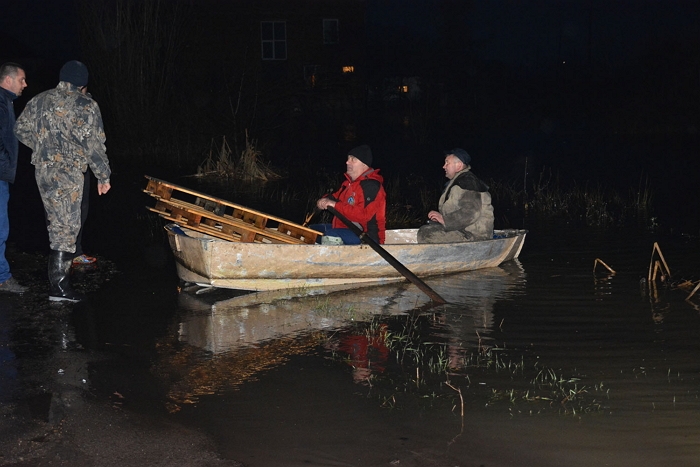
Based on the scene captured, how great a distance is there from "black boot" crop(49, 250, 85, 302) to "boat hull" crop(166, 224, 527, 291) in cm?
107

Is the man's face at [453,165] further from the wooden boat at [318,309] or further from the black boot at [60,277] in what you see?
the black boot at [60,277]

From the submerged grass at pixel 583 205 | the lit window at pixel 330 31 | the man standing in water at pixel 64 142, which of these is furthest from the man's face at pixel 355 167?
the lit window at pixel 330 31

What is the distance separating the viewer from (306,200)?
56.9ft

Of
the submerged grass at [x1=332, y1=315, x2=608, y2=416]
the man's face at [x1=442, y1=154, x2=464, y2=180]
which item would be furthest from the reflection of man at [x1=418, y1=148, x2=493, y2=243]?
the submerged grass at [x1=332, y1=315, x2=608, y2=416]

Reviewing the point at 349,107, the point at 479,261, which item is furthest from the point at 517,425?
the point at 349,107

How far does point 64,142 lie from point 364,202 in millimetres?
2983

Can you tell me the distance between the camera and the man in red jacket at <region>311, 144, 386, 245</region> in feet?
31.3

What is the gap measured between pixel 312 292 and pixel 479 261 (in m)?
2.12

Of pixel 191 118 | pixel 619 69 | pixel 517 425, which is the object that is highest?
pixel 619 69

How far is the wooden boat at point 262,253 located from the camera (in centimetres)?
890

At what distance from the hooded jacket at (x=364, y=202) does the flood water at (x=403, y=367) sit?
0.66m

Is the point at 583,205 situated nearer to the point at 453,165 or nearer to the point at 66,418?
the point at 453,165

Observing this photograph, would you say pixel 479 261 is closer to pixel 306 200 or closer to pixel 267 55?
pixel 306 200

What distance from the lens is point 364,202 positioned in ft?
31.5
